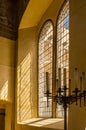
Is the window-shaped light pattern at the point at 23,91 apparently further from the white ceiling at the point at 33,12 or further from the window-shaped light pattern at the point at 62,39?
the window-shaped light pattern at the point at 62,39

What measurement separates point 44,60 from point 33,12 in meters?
1.48

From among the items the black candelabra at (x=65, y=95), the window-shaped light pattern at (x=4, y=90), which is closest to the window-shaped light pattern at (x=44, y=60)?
the window-shaped light pattern at (x=4, y=90)

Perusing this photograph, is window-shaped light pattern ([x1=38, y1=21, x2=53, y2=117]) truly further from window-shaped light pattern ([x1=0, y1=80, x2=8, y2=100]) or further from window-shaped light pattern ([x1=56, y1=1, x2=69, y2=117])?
window-shaped light pattern ([x1=0, y1=80, x2=8, y2=100])

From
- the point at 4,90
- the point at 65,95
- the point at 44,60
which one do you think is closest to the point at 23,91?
the point at 4,90

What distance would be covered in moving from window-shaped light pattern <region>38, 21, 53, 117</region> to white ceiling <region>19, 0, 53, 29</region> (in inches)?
14.8

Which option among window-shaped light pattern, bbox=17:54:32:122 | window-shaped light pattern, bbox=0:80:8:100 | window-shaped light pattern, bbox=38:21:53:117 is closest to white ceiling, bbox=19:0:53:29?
window-shaped light pattern, bbox=38:21:53:117

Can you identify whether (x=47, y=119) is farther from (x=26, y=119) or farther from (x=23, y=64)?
(x=23, y=64)

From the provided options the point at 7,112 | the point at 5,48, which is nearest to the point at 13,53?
the point at 5,48

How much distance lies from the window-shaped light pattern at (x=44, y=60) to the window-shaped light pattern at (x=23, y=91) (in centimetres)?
34

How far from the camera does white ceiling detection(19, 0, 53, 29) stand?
870 centimetres

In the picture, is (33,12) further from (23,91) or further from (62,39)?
(23,91)

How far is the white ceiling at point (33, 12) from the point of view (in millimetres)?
8703

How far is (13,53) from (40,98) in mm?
1616

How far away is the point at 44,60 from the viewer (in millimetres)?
8977
